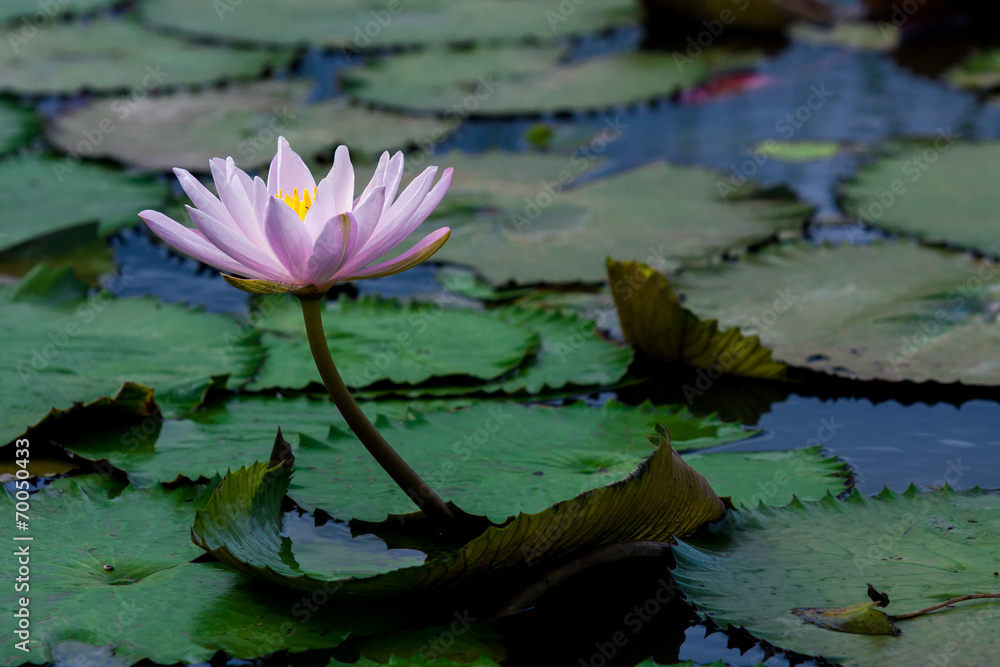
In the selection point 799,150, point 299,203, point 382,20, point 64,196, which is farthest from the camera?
point 382,20

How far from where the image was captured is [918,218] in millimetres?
2320

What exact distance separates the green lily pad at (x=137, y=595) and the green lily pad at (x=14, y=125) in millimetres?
1945

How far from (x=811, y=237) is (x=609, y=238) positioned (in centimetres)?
49

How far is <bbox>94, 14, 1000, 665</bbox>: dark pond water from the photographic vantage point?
1177 millimetres

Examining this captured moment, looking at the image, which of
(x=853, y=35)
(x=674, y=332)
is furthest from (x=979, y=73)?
(x=674, y=332)

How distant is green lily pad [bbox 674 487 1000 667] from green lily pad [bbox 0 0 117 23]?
13.3ft

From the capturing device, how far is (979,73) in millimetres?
3449

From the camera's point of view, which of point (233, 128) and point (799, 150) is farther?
point (233, 128)

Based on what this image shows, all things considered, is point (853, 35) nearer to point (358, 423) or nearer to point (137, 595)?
point (358, 423)

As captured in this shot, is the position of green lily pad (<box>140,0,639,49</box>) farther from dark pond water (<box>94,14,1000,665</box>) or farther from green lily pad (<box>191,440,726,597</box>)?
green lily pad (<box>191,440,726,597</box>)

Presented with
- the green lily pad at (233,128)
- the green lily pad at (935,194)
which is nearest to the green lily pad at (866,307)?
the green lily pad at (935,194)

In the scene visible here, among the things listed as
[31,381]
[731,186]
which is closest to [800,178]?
[731,186]

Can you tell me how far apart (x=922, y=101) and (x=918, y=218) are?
3.83 feet

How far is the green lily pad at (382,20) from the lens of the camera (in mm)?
4004
